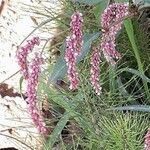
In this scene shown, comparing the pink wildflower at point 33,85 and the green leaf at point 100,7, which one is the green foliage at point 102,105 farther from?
the pink wildflower at point 33,85

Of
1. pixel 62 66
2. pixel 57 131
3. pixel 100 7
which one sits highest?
pixel 100 7

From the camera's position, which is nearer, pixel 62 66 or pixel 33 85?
pixel 33 85

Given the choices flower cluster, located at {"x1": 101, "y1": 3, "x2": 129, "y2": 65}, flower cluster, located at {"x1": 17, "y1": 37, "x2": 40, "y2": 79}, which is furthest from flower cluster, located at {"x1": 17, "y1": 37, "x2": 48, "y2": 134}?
flower cluster, located at {"x1": 101, "y1": 3, "x2": 129, "y2": 65}

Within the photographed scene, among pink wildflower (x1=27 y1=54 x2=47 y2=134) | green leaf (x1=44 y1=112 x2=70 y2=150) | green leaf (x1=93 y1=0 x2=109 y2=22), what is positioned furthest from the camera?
green leaf (x1=44 y1=112 x2=70 y2=150)

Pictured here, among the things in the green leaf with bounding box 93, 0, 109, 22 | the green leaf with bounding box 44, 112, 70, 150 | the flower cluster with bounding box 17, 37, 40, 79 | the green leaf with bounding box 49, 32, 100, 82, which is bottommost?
the green leaf with bounding box 44, 112, 70, 150

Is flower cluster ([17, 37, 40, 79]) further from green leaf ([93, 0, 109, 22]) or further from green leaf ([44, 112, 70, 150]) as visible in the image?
green leaf ([44, 112, 70, 150])

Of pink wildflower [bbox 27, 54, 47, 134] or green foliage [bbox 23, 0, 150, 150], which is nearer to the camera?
pink wildflower [bbox 27, 54, 47, 134]

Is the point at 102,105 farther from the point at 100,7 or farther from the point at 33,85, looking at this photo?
the point at 33,85

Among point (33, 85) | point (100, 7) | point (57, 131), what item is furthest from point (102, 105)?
point (33, 85)

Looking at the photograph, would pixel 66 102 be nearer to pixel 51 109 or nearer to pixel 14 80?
pixel 51 109

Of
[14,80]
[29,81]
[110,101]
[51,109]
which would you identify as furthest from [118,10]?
[14,80]

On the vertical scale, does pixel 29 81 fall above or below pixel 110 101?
above
